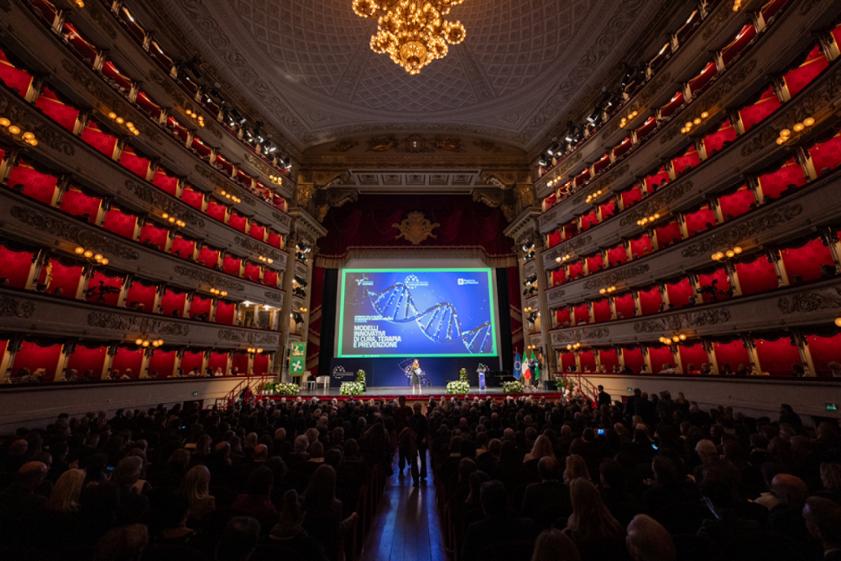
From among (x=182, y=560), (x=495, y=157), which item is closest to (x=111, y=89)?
(x=182, y=560)

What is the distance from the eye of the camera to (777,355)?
1091cm

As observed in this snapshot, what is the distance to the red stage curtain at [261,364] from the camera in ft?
65.4

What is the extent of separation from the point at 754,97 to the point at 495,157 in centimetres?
1503

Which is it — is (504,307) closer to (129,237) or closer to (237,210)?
(237,210)

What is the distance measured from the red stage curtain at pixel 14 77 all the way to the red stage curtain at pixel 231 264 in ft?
30.6

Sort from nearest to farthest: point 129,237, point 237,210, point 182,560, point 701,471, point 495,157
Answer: point 182,560 < point 701,471 < point 129,237 < point 237,210 < point 495,157

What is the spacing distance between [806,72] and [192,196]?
2329 cm

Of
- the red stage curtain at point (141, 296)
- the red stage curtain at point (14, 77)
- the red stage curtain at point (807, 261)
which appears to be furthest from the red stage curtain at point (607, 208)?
the red stage curtain at point (14, 77)

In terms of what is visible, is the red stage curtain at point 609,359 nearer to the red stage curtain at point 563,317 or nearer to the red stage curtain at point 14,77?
the red stage curtain at point 563,317

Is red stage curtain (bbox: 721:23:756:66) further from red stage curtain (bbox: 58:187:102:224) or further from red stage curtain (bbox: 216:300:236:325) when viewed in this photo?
red stage curtain (bbox: 216:300:236:325)

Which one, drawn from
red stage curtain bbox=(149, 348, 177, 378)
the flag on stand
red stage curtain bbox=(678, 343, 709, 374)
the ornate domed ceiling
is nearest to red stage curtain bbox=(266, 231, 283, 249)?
the ornate domed ceiling

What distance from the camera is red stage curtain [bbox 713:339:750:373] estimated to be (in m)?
11.8

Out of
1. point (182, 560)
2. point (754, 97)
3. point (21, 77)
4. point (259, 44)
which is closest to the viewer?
point (182, 560)

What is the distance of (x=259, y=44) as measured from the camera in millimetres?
18016
